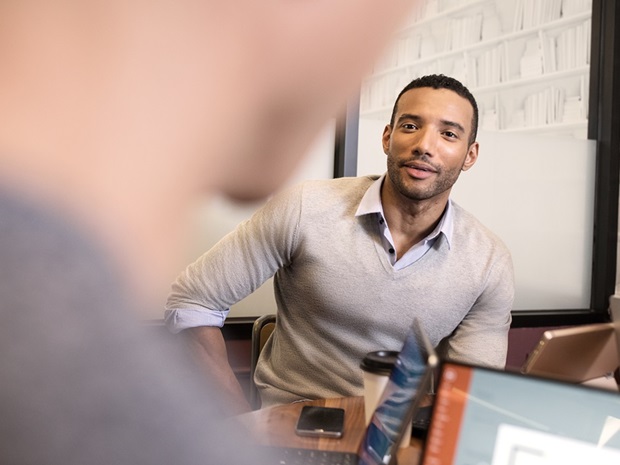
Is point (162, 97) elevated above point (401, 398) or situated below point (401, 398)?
above

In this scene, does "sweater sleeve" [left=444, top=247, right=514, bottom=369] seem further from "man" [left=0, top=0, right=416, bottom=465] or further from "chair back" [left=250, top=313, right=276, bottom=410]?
"man" [left=0, top=0, right=416, bottom=465]

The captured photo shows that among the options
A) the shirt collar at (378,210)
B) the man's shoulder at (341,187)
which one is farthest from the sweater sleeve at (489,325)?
the man's shoulder at (341,187)

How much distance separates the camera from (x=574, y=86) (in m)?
3.00

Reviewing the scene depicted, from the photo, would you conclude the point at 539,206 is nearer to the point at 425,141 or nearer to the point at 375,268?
the point at 425,141

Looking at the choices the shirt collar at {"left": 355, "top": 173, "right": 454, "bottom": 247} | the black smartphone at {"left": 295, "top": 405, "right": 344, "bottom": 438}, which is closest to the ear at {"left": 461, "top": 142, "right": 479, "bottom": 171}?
the shirt collar at {"left": 355, "top": 173, "right": 454, "bottom": 247}

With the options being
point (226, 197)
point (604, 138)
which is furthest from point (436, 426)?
point (604, 138)

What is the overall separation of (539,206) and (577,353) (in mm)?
1715

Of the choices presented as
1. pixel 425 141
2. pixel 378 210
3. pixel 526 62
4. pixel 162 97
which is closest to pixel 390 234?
pixel 378 210

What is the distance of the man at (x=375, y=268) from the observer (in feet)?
4.91

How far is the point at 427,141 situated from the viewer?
5.52 feet

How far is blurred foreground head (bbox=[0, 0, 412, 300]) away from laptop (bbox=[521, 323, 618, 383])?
3.51 feet

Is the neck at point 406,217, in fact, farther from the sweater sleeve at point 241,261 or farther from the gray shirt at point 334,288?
the sweater sleeve at point 241,261

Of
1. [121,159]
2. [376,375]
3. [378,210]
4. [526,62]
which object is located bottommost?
[376,375]

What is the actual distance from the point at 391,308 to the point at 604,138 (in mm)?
2068
